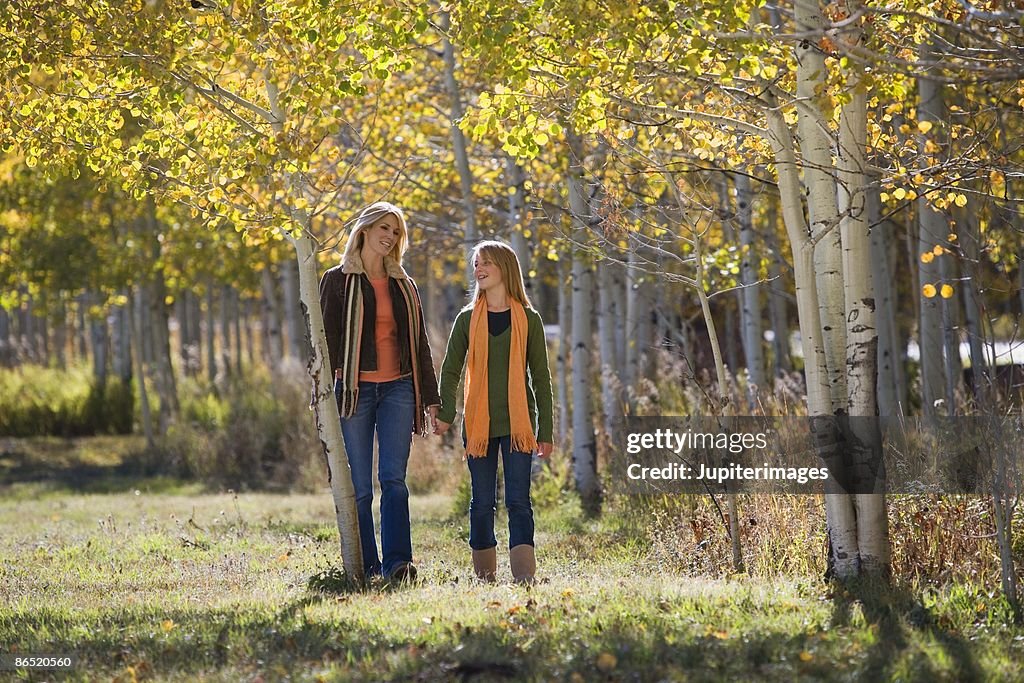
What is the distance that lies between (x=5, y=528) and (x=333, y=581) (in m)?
5.41

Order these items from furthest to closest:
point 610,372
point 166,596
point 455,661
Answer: point 610,372, point 166,596, point 455,661

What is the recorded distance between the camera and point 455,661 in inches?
188

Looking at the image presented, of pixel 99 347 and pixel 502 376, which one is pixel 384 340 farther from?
pixel 99 347

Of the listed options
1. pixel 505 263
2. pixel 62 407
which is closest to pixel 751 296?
pixel 505 263

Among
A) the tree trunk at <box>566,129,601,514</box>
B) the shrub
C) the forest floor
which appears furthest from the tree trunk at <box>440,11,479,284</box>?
the shrub

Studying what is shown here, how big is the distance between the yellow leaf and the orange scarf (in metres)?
1.96

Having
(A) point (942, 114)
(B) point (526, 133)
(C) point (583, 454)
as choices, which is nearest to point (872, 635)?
(B) point (526, 133)

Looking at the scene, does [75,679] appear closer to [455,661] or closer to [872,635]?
[455,661]

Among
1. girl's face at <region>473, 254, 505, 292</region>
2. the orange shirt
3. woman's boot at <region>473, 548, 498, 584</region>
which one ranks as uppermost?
girl's face at <region>473, 254, 505, 292</region>

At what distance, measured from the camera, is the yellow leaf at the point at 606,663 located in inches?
183

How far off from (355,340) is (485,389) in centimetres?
74

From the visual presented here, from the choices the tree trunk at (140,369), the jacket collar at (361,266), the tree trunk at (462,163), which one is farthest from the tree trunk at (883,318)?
the tree trunk at (140,369)

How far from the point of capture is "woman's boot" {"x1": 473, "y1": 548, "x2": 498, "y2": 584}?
22.0 feet

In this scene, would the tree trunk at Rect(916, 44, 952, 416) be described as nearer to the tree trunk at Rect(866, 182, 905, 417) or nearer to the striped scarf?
the tree trunk at Rect(866, 182, 905, 417)
